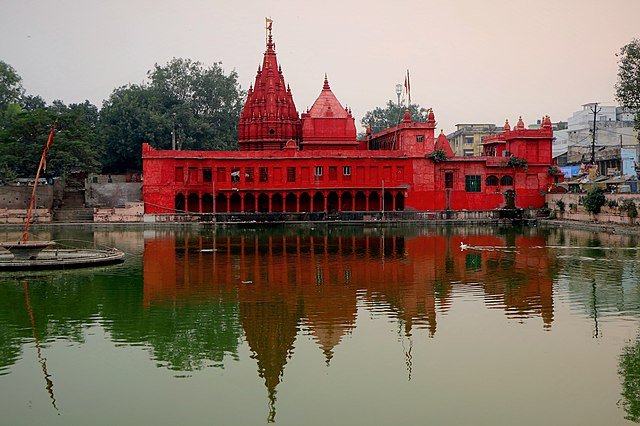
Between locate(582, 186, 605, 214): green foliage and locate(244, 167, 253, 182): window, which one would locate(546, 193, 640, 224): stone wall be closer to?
locate(582, 186, 605, 214): green foliage

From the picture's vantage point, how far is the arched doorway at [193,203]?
183ft

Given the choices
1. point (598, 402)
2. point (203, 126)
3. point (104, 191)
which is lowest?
point (598, 402)

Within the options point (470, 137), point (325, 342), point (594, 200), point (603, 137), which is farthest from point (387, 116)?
point (325, 342)

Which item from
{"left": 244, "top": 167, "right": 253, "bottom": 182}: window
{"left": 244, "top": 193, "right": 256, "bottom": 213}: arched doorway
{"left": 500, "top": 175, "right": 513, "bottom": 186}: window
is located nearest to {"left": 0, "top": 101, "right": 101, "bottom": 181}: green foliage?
{"left": 244, "top": 193, "right": 256, "bottom": 213}: arched doorway

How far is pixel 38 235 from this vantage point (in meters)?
44.2

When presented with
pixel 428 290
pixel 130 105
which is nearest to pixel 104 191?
pixel 130 105

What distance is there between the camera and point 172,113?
68.8m

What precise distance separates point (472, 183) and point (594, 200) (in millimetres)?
12026

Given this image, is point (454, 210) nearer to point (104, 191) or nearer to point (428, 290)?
point (104, 191)

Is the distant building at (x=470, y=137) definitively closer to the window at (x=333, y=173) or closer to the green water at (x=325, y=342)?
the window at (x=333, y=173)

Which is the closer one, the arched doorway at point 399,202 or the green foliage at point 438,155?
the green foliage at point 438,155

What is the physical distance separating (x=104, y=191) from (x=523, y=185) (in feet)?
106

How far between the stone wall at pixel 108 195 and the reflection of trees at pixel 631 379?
46.1 meters

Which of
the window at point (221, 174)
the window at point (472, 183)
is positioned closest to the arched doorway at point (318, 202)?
the window at point (221, 174)
